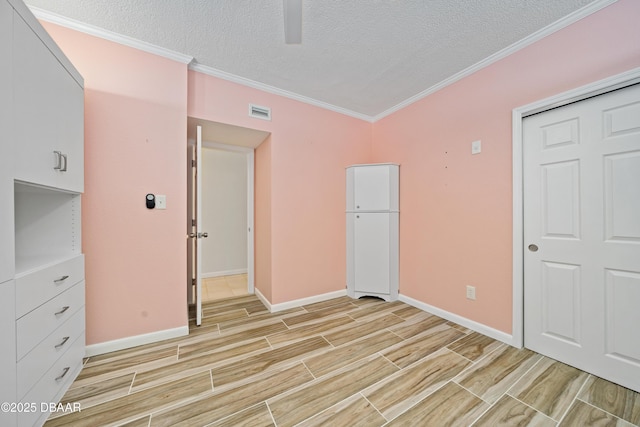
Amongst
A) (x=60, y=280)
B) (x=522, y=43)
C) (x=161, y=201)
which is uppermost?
(x=522, y=43)

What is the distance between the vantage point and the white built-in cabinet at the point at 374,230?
9.39ft

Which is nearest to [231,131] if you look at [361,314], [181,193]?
[181,193]

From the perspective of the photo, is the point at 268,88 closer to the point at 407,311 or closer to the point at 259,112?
the point at 259,112

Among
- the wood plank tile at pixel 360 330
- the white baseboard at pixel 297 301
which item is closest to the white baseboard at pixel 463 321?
the wood plank tile at pixel 360 330

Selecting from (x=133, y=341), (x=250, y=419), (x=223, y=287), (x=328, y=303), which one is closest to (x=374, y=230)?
(x=328, y=303)

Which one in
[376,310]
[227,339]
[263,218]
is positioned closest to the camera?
[227,339]

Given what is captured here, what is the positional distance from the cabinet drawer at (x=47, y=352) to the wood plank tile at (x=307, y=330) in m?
1.34

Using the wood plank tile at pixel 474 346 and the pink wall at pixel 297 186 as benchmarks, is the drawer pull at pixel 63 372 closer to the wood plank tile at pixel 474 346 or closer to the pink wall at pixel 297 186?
the pink wall at pixel 297 186

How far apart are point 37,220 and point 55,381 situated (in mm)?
1020

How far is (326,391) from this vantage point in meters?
1.43

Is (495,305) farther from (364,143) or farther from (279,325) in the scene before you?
(364,143)

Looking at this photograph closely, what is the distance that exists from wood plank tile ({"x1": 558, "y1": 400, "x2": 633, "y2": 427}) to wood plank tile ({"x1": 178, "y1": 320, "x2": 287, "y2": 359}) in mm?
1992

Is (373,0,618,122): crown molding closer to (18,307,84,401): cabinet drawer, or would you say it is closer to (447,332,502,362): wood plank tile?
(447,332,502,362): wood plank tile

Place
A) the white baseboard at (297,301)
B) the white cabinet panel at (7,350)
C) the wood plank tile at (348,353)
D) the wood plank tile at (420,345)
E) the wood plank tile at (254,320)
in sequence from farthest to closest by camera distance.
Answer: the white baseboard at (297,301), the wood plank tile at (254,320), the wood plank tile at (420,345), the wood plank tile at (348,353), the white cabinet panel at (7,350)
